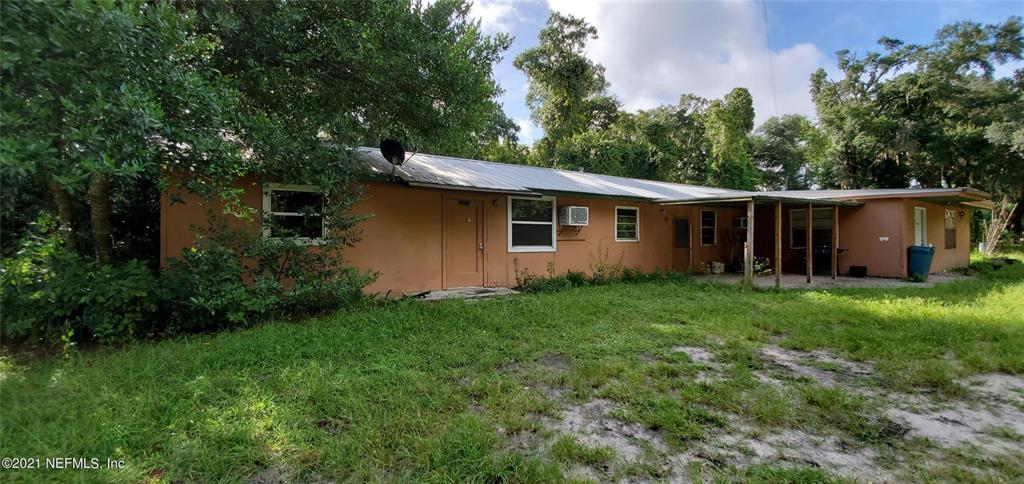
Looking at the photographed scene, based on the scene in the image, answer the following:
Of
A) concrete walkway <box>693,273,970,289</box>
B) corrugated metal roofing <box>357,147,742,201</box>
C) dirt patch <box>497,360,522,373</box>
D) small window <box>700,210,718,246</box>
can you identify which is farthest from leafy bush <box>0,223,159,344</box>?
small window <box>700,210,718,246</box>

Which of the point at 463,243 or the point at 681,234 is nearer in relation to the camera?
the point at 463,243

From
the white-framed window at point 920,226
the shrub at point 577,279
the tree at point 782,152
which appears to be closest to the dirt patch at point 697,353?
the shrub at point 577,279

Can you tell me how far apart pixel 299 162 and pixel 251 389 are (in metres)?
3.09

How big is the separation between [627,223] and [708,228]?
318 cm

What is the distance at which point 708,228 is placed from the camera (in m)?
12.1

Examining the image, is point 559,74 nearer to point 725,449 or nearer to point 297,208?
point 297,208

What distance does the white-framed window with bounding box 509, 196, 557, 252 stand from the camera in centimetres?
877

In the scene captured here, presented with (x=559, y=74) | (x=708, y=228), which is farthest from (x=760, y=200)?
(x=559, y=74)

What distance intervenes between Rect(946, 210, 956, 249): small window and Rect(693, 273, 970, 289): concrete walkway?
2.05m

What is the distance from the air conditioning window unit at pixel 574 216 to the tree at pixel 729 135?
16961 millimetres

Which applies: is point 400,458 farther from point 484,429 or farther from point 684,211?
point 684,211

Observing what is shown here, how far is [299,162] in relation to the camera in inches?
210

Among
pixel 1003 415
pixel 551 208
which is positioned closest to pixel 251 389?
pixel 1003 415

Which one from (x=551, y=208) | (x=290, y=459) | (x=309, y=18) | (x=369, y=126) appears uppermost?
(x=309, y=18)
